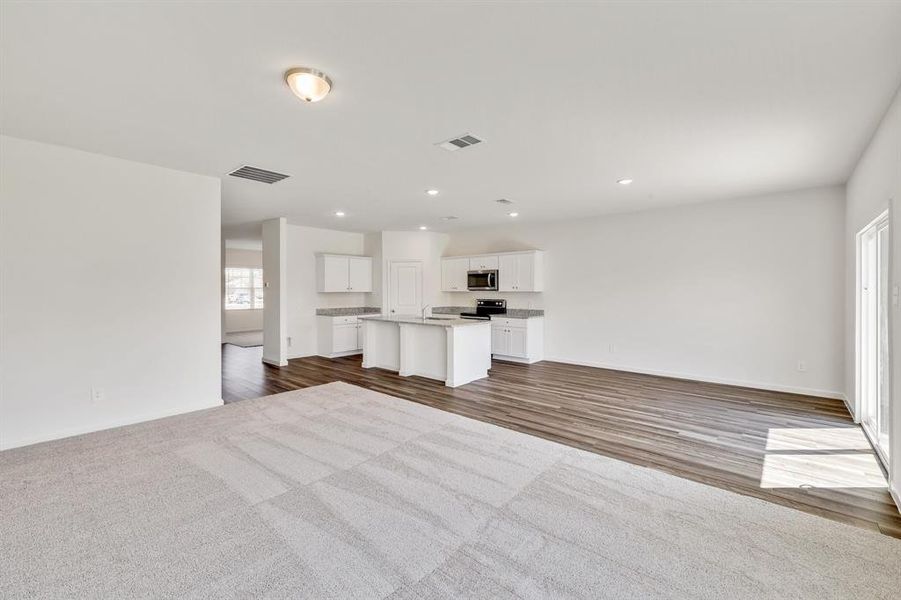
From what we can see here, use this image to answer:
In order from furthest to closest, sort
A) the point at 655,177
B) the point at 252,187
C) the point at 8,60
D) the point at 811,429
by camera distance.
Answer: the point at 252,187
the point at 655,177
the point at 811,429
the point at 8,60

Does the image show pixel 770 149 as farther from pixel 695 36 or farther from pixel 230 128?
pixel 230 128

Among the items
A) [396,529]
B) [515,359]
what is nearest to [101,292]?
[396,529]

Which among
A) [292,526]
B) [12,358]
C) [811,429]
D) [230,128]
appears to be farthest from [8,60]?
[811,429]

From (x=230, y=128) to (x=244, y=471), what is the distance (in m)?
2.67

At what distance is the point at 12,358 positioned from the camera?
10.8 ft

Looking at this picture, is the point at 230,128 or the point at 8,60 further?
the point at 230,128

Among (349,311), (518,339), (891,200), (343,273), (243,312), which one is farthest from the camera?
(243,312)

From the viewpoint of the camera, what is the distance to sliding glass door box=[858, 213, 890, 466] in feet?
10.4

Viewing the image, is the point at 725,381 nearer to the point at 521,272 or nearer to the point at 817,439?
the point at 817,439

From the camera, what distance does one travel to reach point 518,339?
Result: 7082mm

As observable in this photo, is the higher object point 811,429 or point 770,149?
point 770,149

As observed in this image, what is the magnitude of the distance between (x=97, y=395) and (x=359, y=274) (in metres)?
4.98

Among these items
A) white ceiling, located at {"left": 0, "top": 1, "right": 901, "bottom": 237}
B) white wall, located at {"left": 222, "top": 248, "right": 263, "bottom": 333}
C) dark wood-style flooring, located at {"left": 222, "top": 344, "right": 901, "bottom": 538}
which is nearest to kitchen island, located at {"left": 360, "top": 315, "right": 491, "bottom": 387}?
dark wood-style flooring, located at {"left": 222, "top": 344, "right": 901, "bottom": 538}

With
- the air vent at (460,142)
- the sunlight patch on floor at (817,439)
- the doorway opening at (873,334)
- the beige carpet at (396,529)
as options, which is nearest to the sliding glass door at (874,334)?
the doorway opening at (873,334)
